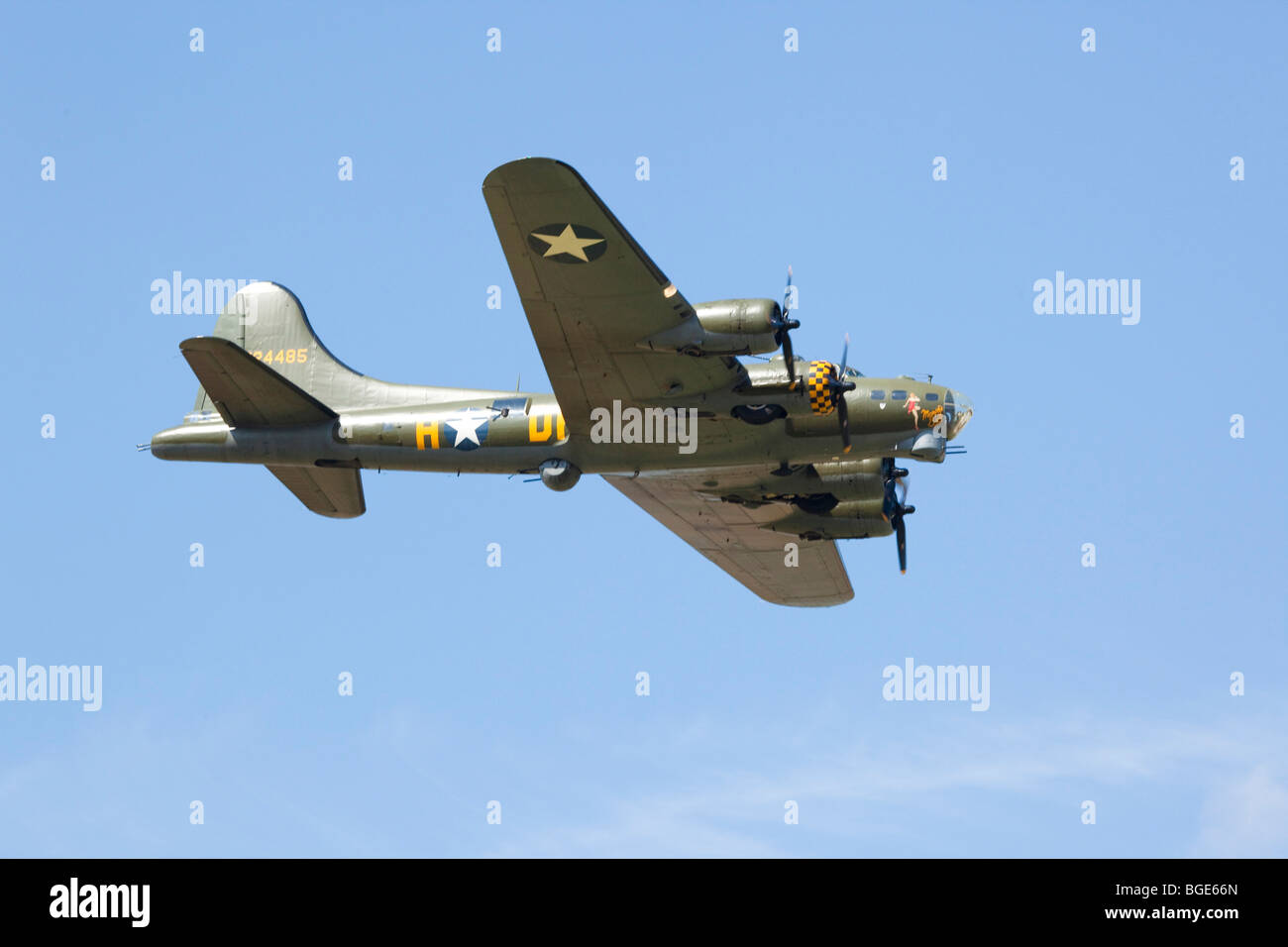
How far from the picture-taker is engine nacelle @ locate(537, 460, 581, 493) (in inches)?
1219

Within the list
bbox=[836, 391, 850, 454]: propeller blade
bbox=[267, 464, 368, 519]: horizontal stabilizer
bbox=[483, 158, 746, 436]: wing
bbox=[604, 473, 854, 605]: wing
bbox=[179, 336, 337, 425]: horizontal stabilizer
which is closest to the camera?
bbox=[483, 158, 746, 436]: wing

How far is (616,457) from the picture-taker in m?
31.2

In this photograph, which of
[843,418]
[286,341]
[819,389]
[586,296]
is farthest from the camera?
[286,341]

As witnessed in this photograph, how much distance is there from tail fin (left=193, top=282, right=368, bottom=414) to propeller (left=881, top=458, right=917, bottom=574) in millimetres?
12623

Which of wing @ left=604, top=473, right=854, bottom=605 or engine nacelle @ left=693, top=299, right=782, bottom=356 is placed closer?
engine nacelle @ left=693, top=299, right=782, bottom=356

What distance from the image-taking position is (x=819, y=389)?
30328 millimetres

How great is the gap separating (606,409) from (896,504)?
923 centimetres

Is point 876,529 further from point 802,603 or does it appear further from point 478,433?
point 478,433

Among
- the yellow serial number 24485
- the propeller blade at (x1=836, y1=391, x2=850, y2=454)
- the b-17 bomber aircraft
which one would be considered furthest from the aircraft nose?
the yellow serial number 24485

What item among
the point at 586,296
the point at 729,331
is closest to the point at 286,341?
the point at 586,296

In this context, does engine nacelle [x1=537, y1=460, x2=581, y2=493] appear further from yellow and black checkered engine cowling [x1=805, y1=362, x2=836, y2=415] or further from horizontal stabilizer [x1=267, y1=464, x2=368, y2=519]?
yellow and black checkered engine cowling [x1=805, y1=362, x2=836, y2=415]

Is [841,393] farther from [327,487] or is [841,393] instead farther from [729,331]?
[327,487]
